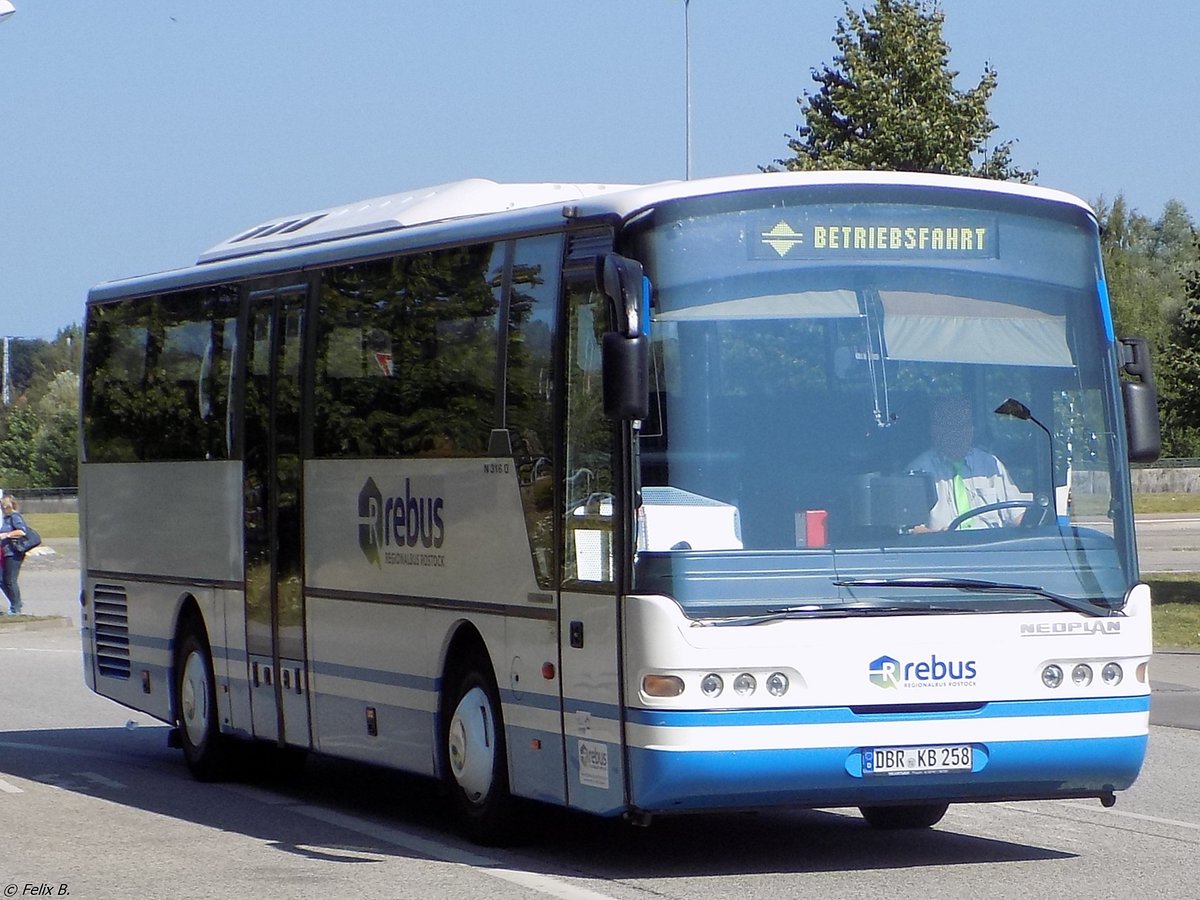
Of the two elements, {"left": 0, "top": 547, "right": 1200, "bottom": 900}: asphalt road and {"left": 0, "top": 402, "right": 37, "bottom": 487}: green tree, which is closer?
{"left": 0, "top": 547, "right": 1200, "bottom": 900}: asphalt road

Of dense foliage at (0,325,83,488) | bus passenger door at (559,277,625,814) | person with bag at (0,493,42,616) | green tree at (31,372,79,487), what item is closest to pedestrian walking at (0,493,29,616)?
person with bag at (0,493,42,616)

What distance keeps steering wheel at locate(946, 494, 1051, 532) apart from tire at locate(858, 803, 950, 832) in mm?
2083

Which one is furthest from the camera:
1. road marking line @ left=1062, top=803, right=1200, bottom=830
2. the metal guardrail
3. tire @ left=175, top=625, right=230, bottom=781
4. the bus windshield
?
the metal guardrail

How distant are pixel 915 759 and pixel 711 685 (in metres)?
0.99

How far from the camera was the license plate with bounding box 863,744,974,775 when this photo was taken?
9.27 metres

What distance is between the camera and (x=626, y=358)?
896 centimetres

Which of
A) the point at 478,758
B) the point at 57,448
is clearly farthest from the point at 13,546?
the point at 57,448

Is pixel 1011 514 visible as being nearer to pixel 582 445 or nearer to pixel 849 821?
pixel 582 445

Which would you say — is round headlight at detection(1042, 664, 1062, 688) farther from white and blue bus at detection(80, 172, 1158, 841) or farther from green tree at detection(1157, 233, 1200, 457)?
green tree at detection(1157, 233, 1200, 457)

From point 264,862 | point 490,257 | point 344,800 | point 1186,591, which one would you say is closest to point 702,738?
point 264,862

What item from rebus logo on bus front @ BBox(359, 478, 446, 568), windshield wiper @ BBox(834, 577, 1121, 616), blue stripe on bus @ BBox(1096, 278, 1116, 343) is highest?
blue stripe on bus @ BBox(1096, 278, 1116, 343)

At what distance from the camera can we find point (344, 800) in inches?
517

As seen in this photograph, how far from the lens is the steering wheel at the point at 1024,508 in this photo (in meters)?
9.59

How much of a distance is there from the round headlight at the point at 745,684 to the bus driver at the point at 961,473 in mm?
1088
